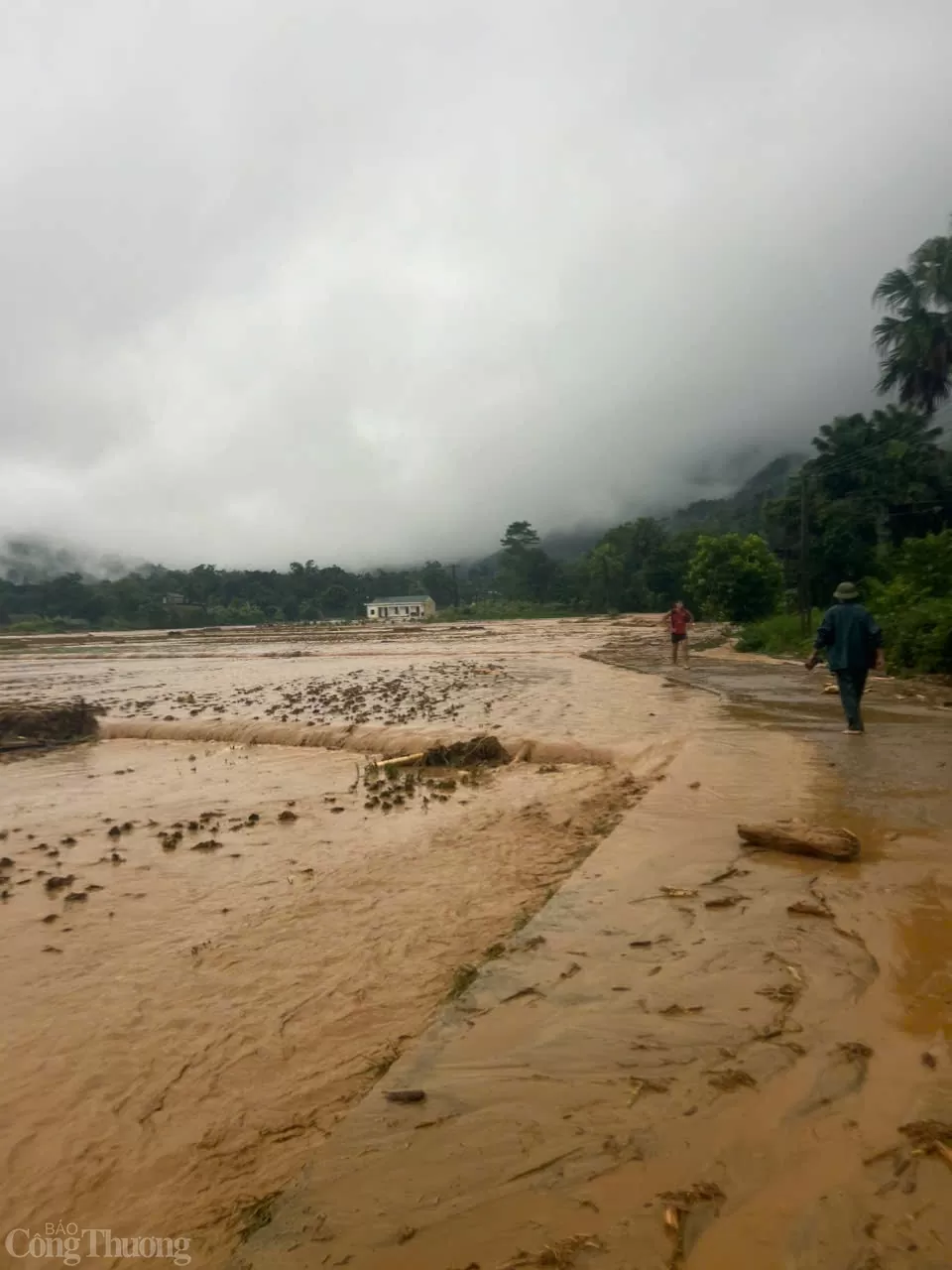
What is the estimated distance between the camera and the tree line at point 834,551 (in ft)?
67.2

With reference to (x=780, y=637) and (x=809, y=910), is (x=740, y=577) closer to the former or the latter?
(x=780, y=637)

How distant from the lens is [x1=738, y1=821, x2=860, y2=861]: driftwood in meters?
5.27

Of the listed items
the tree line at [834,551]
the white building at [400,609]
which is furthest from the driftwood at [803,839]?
the white building at [400,609]

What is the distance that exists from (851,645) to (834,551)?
107 ft

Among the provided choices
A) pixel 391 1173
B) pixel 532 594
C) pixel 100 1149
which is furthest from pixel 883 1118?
pixel 532 594

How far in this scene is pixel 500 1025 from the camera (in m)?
3.55

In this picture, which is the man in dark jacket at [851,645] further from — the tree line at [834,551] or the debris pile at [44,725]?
the debris pile at [44,725]

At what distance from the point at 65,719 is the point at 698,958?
49.6ft

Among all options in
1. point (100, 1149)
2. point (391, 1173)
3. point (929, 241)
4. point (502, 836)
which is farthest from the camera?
point (929, 241)

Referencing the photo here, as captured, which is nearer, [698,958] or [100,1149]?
[100,1149]

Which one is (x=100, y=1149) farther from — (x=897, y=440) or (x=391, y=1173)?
(x=897, y=440)

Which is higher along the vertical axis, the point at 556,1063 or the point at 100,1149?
the point at 556,1063

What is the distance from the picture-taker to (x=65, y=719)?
621 inches

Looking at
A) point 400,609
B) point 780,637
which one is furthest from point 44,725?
point 400,609
